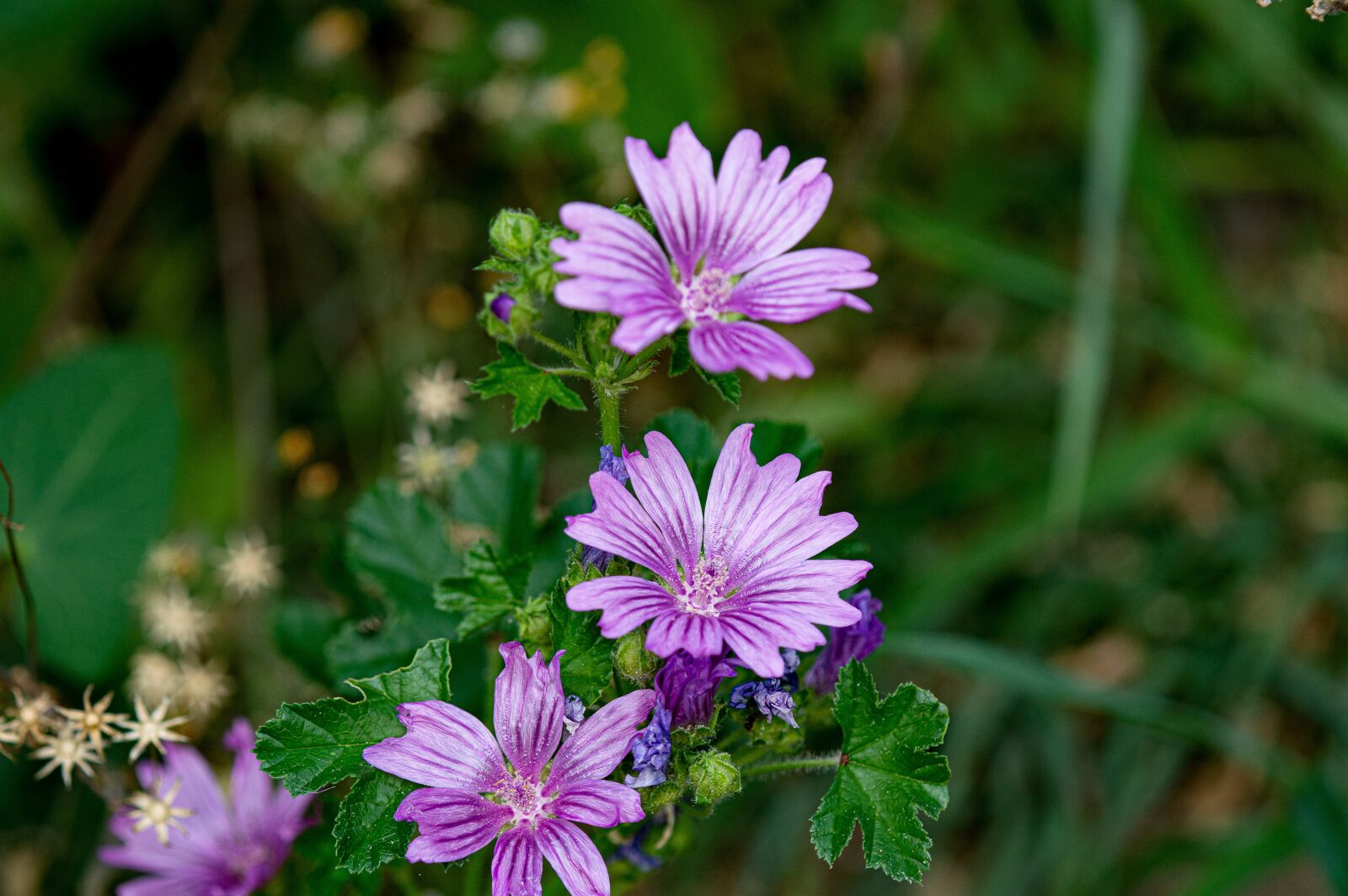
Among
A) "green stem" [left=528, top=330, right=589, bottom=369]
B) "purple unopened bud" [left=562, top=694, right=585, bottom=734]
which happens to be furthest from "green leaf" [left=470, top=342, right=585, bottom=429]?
"purple unopened bud" [left=562, top=694, right=585, bottom=734]

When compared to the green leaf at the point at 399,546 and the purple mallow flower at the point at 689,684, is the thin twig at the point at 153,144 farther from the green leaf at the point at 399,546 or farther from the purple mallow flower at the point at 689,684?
the purple mallow flower at the point at 689,684

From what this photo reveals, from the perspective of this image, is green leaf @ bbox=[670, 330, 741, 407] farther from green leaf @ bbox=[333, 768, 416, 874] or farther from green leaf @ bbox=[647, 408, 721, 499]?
green leaf @ bbox=[333, 768, 416, 874]

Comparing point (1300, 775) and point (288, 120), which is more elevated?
point (288, 120)

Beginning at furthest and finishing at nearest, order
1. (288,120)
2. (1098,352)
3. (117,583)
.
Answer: (288,120) < (1098,352) < (117,583)

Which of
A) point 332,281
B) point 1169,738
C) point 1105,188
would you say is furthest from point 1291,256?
point 332,281

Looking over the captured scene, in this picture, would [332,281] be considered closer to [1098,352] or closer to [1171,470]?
[1098,352]

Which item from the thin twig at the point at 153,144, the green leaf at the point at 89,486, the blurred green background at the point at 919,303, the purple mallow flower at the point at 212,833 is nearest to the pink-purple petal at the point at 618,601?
the purple mallow flower at the point at 212,833
